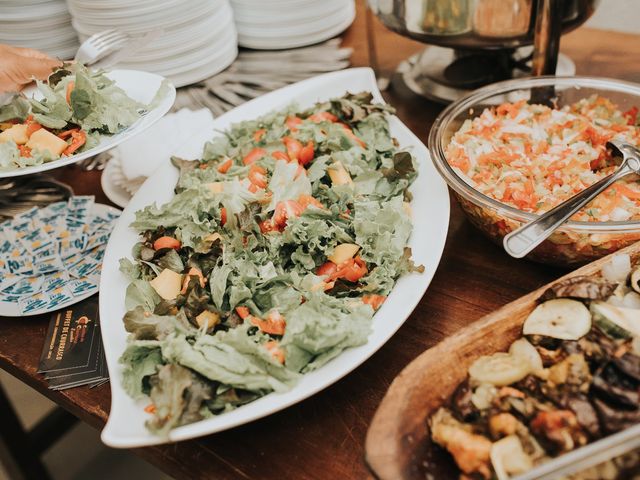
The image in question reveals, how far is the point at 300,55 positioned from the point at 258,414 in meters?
1.60

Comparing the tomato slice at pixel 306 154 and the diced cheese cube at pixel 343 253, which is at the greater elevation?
the tomato slice at pixel 306 154

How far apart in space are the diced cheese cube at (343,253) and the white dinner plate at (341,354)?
110 mm

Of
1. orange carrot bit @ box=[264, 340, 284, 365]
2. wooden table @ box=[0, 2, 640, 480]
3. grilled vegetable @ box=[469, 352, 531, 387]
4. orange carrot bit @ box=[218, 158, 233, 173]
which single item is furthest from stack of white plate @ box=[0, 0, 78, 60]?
grilled vegetable @ box=[469, 352, 531, 387]

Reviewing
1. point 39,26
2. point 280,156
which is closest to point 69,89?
point 280,156

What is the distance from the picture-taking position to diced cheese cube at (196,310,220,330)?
97cm

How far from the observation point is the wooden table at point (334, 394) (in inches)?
35.4

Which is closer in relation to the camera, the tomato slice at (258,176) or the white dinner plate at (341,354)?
the white dinner plate at (341,354)

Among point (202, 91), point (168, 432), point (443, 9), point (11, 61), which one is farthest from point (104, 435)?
point (202, 91)

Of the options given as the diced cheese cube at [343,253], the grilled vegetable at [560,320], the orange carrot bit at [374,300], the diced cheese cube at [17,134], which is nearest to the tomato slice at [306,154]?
the diced cheese cube at [343,253]

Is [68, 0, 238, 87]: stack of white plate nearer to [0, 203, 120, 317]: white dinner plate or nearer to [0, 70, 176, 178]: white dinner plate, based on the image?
[0, 70, 176, 178]: white dinner plate

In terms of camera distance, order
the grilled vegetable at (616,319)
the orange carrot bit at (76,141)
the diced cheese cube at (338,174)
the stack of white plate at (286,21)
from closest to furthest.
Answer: the grilled vegetable at (616,319) → the orange carrot bit at (76,141) → the diced cheese cube at (338,174) → the stack of white plate at (286,21)

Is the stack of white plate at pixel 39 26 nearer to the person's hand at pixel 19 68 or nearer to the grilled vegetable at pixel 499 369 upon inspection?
the person's hand at pixel 19 68

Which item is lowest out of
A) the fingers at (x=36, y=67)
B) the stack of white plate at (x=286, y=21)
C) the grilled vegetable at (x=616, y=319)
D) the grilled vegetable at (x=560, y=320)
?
the stack of white plate at (x=286, y=21)

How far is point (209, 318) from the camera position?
38.4 inches
